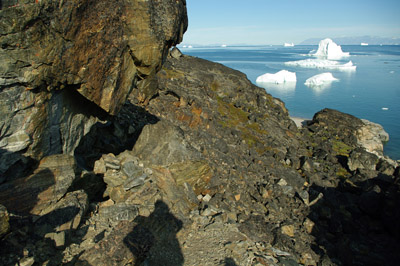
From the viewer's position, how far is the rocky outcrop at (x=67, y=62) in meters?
6.36

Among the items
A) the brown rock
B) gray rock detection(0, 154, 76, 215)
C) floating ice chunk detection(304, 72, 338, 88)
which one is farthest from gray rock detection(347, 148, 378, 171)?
floating ice chunk detection(304, 72, 338, 88)

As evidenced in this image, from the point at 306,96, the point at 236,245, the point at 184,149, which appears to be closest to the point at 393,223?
the point at 236,245

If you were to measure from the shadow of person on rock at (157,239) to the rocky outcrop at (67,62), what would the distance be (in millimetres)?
3474

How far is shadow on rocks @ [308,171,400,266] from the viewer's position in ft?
38.8

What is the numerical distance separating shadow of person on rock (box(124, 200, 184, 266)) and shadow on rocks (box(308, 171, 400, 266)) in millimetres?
6172

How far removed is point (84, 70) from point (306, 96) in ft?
200

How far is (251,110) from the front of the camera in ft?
89.9

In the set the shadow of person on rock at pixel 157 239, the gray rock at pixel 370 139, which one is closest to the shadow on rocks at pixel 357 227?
the shadow of person on rock at pixel 157 239

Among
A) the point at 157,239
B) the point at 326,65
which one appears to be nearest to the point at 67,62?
the point at 157,239

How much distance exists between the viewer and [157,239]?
8555 millimetres

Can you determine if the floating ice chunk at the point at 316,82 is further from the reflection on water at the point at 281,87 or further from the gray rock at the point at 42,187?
the gray rock at the point at 42,187

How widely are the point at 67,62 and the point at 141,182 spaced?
4.75 m

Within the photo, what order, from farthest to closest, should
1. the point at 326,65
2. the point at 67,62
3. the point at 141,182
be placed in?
the point at 326,65 < the point at 141,182 < the point at 67,62

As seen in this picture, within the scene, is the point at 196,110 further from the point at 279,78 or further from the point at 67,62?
the point at 279,78
